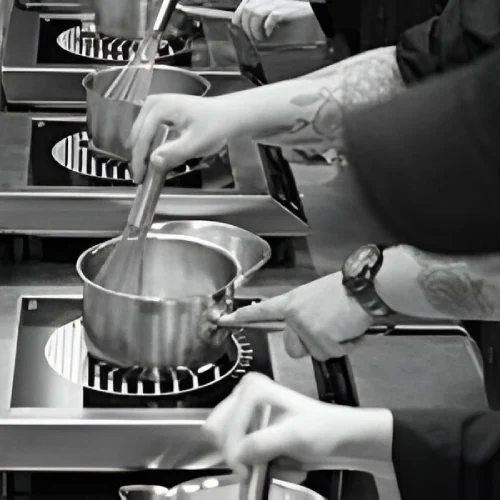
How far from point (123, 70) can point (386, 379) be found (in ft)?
2.61

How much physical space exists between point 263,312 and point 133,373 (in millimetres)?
157

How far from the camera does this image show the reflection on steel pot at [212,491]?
116 cm

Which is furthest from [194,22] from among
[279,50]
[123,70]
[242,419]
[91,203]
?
[242,419]

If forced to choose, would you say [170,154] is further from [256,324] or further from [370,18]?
[370,18]

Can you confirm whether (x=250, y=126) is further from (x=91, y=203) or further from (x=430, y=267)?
(x=430, y=267)

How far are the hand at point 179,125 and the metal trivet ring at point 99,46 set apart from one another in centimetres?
76

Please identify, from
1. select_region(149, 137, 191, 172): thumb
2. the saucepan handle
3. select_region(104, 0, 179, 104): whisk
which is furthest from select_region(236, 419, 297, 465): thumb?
select_region(104, 0, 179, 104): whisk

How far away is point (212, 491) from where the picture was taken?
118 centimetres

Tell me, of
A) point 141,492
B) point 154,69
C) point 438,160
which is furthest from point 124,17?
point 438,160

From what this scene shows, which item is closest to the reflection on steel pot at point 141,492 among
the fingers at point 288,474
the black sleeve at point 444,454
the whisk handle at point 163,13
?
the fingers at point 288,474

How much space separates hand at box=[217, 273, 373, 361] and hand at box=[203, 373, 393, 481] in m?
0.24

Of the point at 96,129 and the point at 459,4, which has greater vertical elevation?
the point at 459,4

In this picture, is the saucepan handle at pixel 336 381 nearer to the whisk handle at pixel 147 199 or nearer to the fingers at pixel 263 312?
the fingers at pixel 263 312

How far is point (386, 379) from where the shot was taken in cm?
145
